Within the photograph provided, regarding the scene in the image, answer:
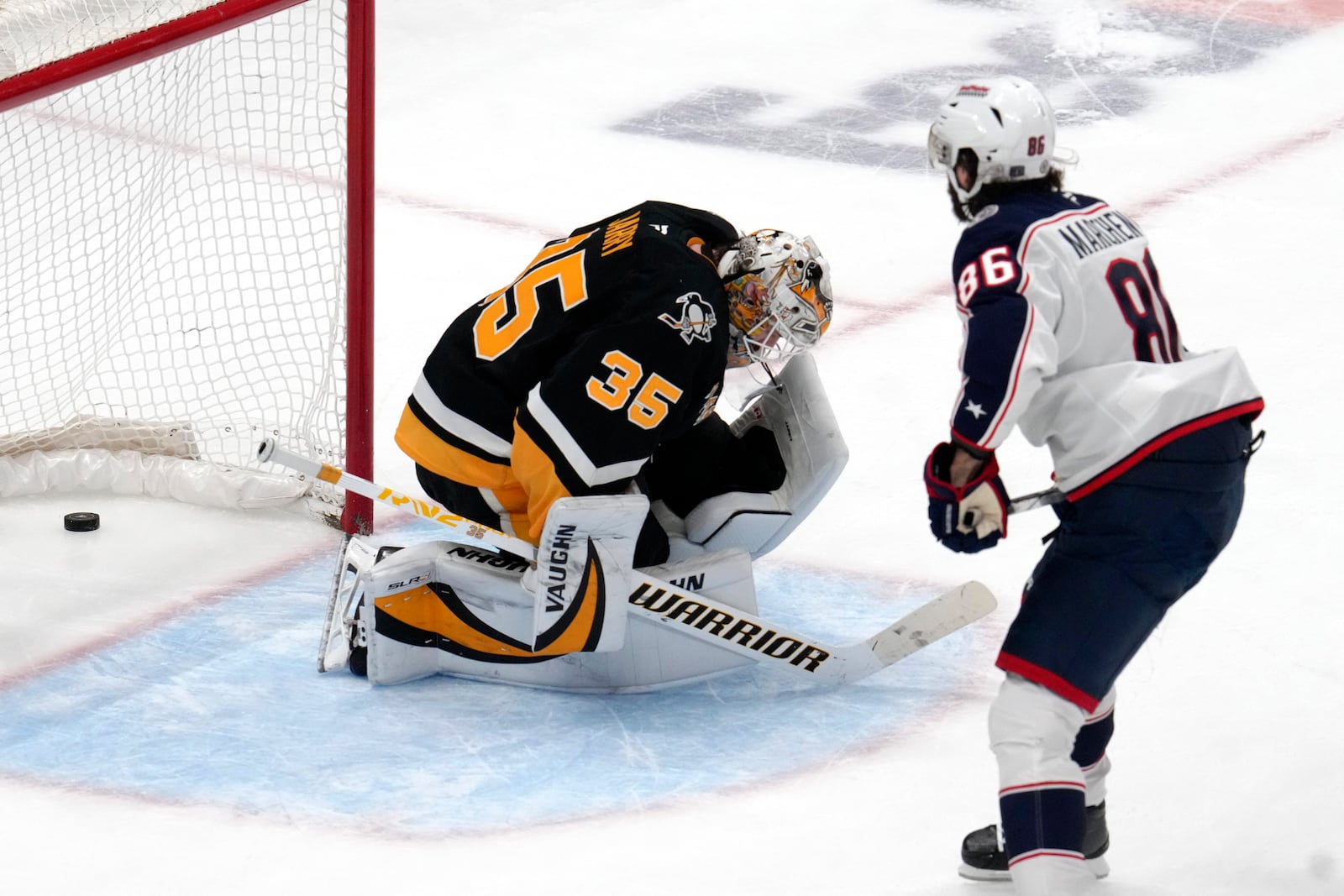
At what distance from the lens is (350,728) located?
2906 millimetres

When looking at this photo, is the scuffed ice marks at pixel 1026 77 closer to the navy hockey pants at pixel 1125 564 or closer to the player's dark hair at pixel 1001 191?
the player's dark hair at pixel 1001 191

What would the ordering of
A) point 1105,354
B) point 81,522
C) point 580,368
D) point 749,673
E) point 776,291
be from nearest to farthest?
point 1105,354, point 580,368, point 776,291, point 749,673, point 81,522

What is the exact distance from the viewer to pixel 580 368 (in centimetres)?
276

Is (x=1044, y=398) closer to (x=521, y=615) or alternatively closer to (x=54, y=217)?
(x=521, y=615)

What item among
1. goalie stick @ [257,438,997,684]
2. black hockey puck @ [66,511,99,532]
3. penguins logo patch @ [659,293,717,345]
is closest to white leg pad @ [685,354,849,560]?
goalie stick @ [257,438,997,684]

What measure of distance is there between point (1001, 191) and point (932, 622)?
0.87 m

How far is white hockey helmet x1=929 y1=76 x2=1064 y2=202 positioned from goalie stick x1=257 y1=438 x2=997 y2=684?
79 cm

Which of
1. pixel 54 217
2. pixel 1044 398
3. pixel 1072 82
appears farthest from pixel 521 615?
pixel 1072 82

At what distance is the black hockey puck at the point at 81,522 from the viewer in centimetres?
359

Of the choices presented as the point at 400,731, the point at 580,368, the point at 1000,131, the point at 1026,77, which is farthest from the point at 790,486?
the point at 1026,77

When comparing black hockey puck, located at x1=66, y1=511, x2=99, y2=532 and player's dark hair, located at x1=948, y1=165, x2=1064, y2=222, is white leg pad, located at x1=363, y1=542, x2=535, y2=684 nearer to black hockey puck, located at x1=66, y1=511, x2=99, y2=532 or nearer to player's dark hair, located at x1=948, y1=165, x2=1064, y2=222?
black hockey puck, located at x1=66, y1=511, x2=99, y2=532

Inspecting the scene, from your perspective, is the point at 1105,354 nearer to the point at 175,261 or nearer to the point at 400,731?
the point at 400,731

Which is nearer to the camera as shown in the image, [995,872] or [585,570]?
[995,872]

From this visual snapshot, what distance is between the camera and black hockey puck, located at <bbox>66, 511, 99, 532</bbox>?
3590mm
